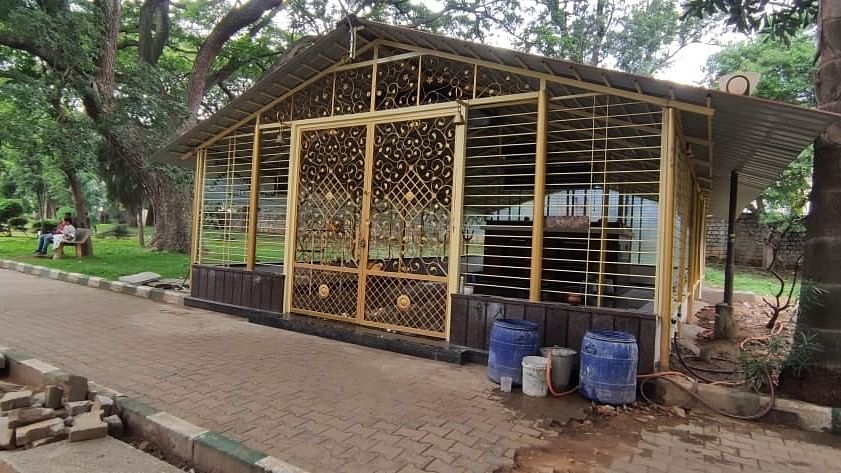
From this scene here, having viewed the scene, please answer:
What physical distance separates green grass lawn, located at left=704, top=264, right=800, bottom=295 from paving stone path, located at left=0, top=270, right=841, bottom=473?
35.1 ft

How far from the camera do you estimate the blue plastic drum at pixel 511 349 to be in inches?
182

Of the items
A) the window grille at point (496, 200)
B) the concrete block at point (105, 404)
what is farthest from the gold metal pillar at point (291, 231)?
the concrete block at point (105, 404)

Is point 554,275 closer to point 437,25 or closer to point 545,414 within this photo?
point 545,414

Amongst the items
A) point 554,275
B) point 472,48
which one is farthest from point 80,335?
point 554,275

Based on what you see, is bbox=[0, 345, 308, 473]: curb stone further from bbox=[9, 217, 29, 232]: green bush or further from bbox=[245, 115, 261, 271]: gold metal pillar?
bbox=[9, 217, 29, 232]: green bush

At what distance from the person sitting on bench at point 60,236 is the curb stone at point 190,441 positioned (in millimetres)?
11596

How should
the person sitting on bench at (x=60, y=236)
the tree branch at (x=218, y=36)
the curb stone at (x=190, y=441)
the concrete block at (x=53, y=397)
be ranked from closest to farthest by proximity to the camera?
the curb stone at (x=190, y=441) → the concrete block at (x=53, y=397) → the person sitting on bench at (x=60, y=236) → the tree branch at (x=218, y=36)

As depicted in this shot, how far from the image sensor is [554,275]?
745 centimetres

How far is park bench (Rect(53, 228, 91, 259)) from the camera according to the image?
44.0ft

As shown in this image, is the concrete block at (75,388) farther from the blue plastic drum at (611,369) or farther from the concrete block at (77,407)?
the blue plastic drum at (611,369)

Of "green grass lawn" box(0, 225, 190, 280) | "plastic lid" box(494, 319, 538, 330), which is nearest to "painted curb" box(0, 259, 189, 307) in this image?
"green grass lawn" box(0, 225, 190, 280)

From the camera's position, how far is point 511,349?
464cm

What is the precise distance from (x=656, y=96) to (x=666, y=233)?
1.33m

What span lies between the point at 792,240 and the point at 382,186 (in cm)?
1591
